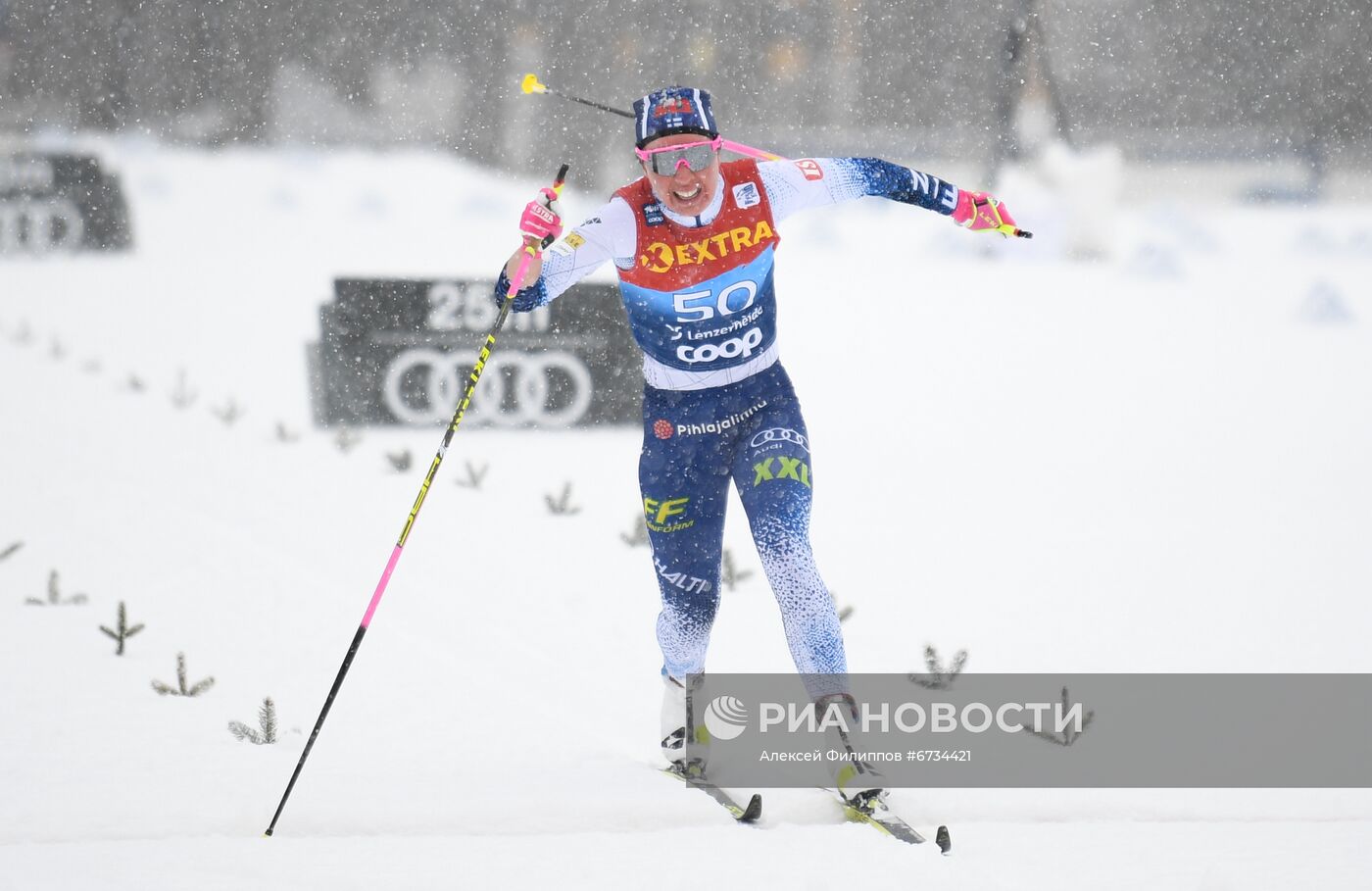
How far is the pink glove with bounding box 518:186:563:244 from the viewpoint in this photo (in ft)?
13.7

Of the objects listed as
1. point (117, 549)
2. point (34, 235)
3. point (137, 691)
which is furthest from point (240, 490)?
point (34, 235)

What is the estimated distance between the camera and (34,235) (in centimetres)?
2084

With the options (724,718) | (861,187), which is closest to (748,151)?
(861,187)

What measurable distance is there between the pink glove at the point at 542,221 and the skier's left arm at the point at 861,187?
0.72m

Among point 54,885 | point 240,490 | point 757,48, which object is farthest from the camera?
point 757,48

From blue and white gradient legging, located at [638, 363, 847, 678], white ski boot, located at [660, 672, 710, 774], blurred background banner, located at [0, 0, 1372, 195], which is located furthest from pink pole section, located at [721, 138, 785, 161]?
blurred background banner, located at [0, 0, 1372, 195]

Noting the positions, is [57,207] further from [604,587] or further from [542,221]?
[542,221]

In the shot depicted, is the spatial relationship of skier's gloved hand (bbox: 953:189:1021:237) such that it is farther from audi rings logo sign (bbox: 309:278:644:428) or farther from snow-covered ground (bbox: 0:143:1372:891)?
audi rings logo sign (bbox: 309:278:644:428)

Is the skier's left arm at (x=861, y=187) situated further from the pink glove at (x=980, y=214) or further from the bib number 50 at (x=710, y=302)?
the bib number 50 at (x=710, y=302)

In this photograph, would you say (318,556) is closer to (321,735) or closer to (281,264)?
(321,735)

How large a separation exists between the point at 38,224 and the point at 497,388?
13666 millimetres

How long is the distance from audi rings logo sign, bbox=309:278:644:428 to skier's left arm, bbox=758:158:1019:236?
5821 millimetres

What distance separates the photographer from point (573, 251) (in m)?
4.31

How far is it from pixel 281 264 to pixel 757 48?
1588 cm
